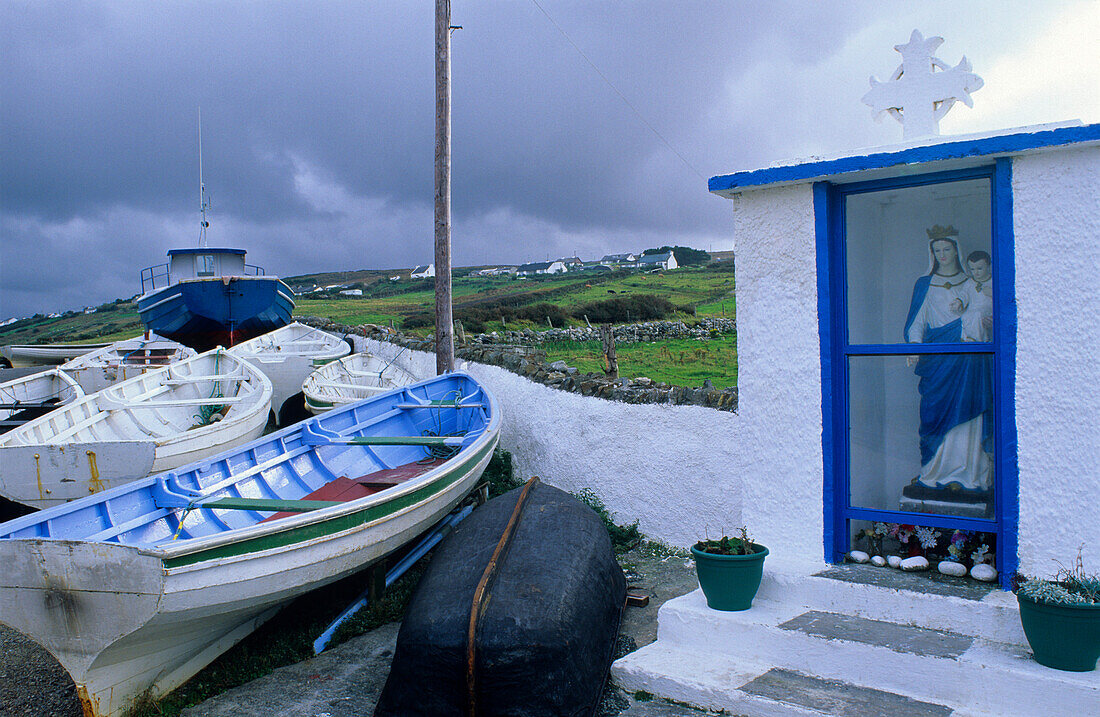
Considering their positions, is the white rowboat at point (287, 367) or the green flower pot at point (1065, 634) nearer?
the green flower pot at point (1065, 634)

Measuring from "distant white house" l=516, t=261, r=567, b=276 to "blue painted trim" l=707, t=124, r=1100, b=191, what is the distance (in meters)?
50.2

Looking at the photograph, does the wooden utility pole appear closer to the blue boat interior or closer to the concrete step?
the blue boat interior

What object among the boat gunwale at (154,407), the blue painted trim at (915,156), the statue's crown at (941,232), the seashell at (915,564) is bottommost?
the seashell at (915,564)

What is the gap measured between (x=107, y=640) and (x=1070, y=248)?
571 cm

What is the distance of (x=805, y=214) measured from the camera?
4.37m

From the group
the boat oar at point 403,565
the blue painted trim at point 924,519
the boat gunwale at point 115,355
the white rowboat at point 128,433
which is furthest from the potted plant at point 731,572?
the boat gunwale at point 115,355

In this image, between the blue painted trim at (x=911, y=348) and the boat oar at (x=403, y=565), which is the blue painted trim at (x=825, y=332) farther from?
the boat oar at (x=403, y=565)

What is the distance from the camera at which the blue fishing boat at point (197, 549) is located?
405cm

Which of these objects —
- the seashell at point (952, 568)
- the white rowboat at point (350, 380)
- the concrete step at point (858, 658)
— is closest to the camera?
the concrete step at point (858, 658)

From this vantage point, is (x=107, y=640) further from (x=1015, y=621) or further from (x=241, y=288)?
(x=241, y=288)

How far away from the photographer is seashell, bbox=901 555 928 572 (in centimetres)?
425

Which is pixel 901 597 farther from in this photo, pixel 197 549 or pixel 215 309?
pixel 215 309

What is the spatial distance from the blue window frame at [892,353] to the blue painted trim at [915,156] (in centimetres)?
14

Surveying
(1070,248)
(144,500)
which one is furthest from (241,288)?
(1070,248)
